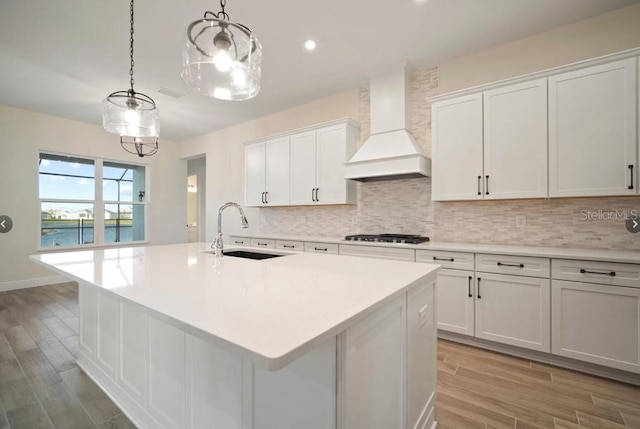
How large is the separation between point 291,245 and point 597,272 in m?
3.07

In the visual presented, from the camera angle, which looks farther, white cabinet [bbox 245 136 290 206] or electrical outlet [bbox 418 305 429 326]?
white cabinet [bbox 245 136 290 206]

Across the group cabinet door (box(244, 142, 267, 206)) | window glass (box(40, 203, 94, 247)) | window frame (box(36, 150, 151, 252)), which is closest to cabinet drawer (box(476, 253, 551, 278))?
cabinet door (box(244, 142, 267, 206))

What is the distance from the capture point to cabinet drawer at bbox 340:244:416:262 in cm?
296

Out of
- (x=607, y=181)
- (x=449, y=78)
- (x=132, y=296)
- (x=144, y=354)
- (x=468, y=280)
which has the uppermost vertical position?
(x=449, y=78)

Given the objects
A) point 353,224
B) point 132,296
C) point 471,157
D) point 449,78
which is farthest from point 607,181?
point 132,296

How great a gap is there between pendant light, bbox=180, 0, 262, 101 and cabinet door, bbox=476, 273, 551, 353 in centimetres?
244

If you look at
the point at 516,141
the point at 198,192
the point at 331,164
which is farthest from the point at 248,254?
the point at 198,192

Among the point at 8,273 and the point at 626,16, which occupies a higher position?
the point at 626,16

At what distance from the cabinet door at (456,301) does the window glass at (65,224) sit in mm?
6188

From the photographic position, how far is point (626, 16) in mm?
2453

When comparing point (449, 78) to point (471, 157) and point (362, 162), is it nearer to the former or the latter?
point (471, 157)

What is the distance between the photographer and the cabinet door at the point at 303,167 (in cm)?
404

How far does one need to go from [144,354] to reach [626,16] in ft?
14.3

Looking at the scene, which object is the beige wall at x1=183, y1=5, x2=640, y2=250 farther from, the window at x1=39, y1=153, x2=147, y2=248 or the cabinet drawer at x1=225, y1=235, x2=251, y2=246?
the window at x1=39, y1=153, x2=147, y2=248
